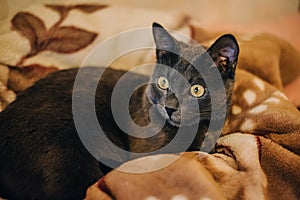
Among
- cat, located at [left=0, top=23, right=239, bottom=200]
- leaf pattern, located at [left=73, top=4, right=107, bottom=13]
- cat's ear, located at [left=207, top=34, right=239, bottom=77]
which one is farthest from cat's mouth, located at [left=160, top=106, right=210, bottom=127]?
leaf pattern, located at [left=73, top=4, right=107, bottom=13]

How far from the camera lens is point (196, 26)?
5.80 ft

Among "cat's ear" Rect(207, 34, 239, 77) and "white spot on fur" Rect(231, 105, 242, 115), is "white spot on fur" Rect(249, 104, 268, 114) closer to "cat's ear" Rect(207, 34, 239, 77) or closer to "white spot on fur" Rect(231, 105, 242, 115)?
"white spot on fur" Rect(231, 105, 242, 115)

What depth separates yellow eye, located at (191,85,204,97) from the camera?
1.12 meters

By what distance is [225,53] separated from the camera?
1.12 metres

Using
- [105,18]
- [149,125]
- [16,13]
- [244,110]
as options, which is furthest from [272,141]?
[16,13]

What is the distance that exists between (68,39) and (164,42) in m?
0.57

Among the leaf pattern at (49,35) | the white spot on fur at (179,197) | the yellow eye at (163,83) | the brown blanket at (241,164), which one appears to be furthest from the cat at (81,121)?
Answer: the leaf pattern at (49,35)

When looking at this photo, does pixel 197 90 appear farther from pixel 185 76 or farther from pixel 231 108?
pixel 231 108

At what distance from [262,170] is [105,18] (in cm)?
92

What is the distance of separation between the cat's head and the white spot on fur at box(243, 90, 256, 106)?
0.63 feet

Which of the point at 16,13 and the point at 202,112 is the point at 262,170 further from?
the point at 16,13

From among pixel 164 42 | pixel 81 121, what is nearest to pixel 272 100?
pixel 164 42

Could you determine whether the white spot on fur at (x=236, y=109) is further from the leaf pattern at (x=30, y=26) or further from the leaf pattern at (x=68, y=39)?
the leaf pattern at (x=30, y=26)

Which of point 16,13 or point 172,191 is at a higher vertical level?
point 16,13
